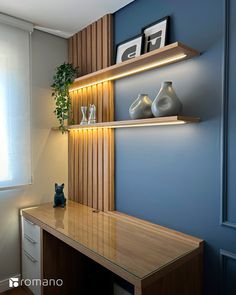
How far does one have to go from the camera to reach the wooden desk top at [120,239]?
4.40 ft

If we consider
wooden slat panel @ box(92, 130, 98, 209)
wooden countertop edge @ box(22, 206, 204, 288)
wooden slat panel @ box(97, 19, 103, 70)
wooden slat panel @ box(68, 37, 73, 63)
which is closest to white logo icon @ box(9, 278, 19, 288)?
wooden countertop edge @ box(22, 206, 204, 288)

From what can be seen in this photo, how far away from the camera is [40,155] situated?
260 cm

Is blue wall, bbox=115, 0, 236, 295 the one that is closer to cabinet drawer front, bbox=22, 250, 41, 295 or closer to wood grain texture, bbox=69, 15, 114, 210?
Result: wood grain texture, bbox=69, 15, 114, 210

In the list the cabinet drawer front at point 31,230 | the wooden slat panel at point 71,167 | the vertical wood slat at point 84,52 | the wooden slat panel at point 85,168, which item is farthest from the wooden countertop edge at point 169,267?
the vertical wood slat at point 84,52

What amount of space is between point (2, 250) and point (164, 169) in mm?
1783

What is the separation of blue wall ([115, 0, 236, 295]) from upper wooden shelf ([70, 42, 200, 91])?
70 mm

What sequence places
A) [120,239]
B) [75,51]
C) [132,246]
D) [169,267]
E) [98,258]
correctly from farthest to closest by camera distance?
[75,51]
[120,239]
[132,246]
[98,258]
[169,267]

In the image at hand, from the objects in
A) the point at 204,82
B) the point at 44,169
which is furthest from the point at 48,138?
the point at 204,82

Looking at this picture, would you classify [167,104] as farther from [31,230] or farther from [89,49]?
[31,230]

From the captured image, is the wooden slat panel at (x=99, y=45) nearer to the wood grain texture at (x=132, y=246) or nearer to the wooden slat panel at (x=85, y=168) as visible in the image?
the wooden slat panel at (x=85, y=168)

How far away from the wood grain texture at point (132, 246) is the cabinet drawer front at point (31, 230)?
0.06 meters

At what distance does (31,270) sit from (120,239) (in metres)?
1.09

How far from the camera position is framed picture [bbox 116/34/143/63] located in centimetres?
197

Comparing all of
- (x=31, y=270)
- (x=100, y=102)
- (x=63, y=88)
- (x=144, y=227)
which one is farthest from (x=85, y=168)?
(x=31, y=270)
